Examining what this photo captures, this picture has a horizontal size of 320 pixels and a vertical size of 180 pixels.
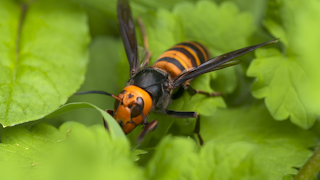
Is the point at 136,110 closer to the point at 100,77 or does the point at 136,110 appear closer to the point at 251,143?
the point at 251,143

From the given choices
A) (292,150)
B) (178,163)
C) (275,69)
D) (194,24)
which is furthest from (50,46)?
(292,150)

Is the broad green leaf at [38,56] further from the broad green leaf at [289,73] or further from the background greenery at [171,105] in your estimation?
the broad green leaf at [289,73]

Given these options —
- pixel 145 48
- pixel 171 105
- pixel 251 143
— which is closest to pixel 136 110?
pixel 171 105

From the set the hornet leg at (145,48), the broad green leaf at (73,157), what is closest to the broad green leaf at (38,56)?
the broad green leaf at (73,157)

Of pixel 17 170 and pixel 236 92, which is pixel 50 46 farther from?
pixel 236 92

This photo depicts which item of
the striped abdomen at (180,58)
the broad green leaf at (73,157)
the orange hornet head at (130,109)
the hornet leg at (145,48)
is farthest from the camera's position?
the hornet leg at (145,48)

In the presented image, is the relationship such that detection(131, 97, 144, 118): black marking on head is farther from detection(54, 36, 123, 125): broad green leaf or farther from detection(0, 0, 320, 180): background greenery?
detection(54, 36, 123, 125): broad green leaf

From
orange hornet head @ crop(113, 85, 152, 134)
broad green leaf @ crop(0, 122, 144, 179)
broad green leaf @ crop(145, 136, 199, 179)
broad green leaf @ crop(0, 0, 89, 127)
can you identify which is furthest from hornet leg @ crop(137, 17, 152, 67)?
broad green leaf @ crop(145, 136, 199, 179)
